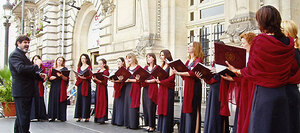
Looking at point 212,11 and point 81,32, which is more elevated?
point 81,32

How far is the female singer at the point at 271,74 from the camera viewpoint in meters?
3.48

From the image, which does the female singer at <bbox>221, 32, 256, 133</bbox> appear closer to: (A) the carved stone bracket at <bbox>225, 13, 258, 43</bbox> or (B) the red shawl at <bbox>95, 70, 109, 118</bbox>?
(A) the carved stone bracket at <bbox>225, 13, 258, 43</bbox>

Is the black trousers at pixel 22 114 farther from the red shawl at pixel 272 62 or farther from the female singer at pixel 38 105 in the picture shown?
the red shawl at pixel 272 62

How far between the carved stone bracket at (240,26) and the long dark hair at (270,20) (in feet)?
15.4

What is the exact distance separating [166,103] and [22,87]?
2960 mm

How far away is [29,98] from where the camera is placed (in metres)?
6.27

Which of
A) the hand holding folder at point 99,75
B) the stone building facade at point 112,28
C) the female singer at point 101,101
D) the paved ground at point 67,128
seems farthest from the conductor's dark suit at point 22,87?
the stone building facade at point 112,28

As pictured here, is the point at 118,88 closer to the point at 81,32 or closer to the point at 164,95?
the point at 164,95

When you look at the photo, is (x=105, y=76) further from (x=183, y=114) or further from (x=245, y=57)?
(x=245, y=57)

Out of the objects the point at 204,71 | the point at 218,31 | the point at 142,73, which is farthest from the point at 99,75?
the point at 218,31

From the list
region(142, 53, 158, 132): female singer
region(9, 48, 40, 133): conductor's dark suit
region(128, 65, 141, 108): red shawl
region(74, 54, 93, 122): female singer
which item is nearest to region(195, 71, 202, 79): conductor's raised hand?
region(142, 53, 158, 132): female singer

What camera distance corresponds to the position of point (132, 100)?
26.7ft

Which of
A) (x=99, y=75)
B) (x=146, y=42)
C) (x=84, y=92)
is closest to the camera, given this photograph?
(x=99, y=75)

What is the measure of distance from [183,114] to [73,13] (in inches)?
662
